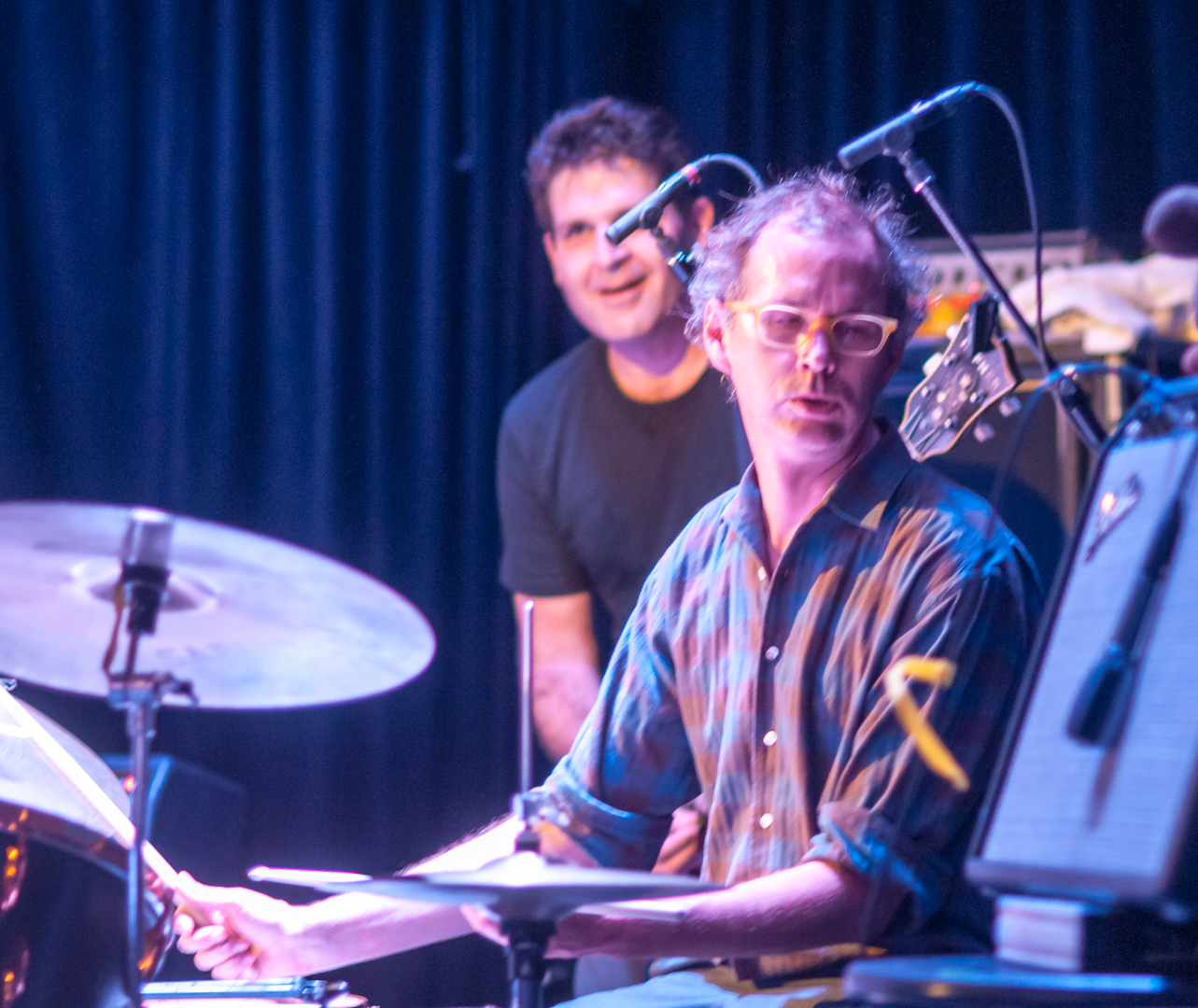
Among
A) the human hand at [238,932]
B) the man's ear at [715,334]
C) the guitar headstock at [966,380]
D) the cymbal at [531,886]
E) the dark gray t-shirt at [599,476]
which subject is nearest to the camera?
the cymbal at [531,886]

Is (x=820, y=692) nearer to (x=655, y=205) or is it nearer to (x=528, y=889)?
(x=528, y=889)

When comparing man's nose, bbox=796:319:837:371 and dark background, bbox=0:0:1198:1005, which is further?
dark background, bbox=0:0:1198:1005

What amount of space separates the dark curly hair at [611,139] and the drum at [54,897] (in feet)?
6.91

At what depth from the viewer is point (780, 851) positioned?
1.51 metres

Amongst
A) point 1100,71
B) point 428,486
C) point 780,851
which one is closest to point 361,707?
point 428,486

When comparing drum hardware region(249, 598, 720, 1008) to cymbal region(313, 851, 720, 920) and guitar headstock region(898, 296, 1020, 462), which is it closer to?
cymbal region(313, 851, 720, 920)

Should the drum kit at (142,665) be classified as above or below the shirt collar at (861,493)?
below

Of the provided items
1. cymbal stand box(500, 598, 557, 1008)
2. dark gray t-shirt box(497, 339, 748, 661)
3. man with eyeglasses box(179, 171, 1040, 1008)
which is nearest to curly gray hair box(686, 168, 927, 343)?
man with eyeglasses box(179, 171, 1040, 1008)

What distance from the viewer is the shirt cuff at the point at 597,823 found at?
66.0 inches

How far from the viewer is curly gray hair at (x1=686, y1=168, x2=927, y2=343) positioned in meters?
1.72

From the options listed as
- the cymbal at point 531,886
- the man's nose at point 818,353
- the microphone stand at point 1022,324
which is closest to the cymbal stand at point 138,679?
the cymbal at point 531,886

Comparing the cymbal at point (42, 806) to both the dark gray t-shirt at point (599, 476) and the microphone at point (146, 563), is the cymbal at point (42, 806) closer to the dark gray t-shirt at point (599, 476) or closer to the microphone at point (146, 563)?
the microphone at point (146, 563)

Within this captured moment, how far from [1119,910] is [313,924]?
931 mm

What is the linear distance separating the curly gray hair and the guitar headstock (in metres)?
0.08
